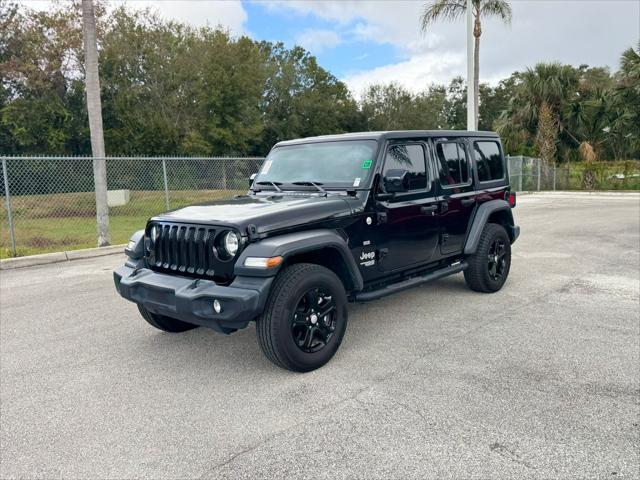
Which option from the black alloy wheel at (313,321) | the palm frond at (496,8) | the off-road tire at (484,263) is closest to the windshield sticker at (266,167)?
the black alloy wheel at (313,321)

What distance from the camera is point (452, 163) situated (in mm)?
5465

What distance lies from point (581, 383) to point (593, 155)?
26799 millimetres

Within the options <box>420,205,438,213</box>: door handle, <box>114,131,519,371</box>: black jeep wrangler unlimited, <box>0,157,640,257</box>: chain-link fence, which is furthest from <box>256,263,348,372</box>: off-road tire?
<box>0,157,640,257</box>: chain-link fence

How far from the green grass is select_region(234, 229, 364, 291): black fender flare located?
8.13 metres

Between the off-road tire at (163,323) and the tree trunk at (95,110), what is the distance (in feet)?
20.6

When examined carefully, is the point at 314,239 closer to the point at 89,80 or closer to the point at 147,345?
the point at 147,345

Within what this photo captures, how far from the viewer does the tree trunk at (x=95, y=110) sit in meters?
10.2

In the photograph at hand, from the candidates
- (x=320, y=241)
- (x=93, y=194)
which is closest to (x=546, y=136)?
(x=93, y=194)

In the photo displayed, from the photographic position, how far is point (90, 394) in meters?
3.60

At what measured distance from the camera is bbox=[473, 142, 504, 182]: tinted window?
5863mm

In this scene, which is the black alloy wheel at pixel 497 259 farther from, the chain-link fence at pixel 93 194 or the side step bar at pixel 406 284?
the chain-link fence at pixel 93 194

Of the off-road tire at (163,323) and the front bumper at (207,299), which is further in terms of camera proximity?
the off-road tire at (163,323)

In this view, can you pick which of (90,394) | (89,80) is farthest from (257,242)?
(89,80)

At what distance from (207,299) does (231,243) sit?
44cm
